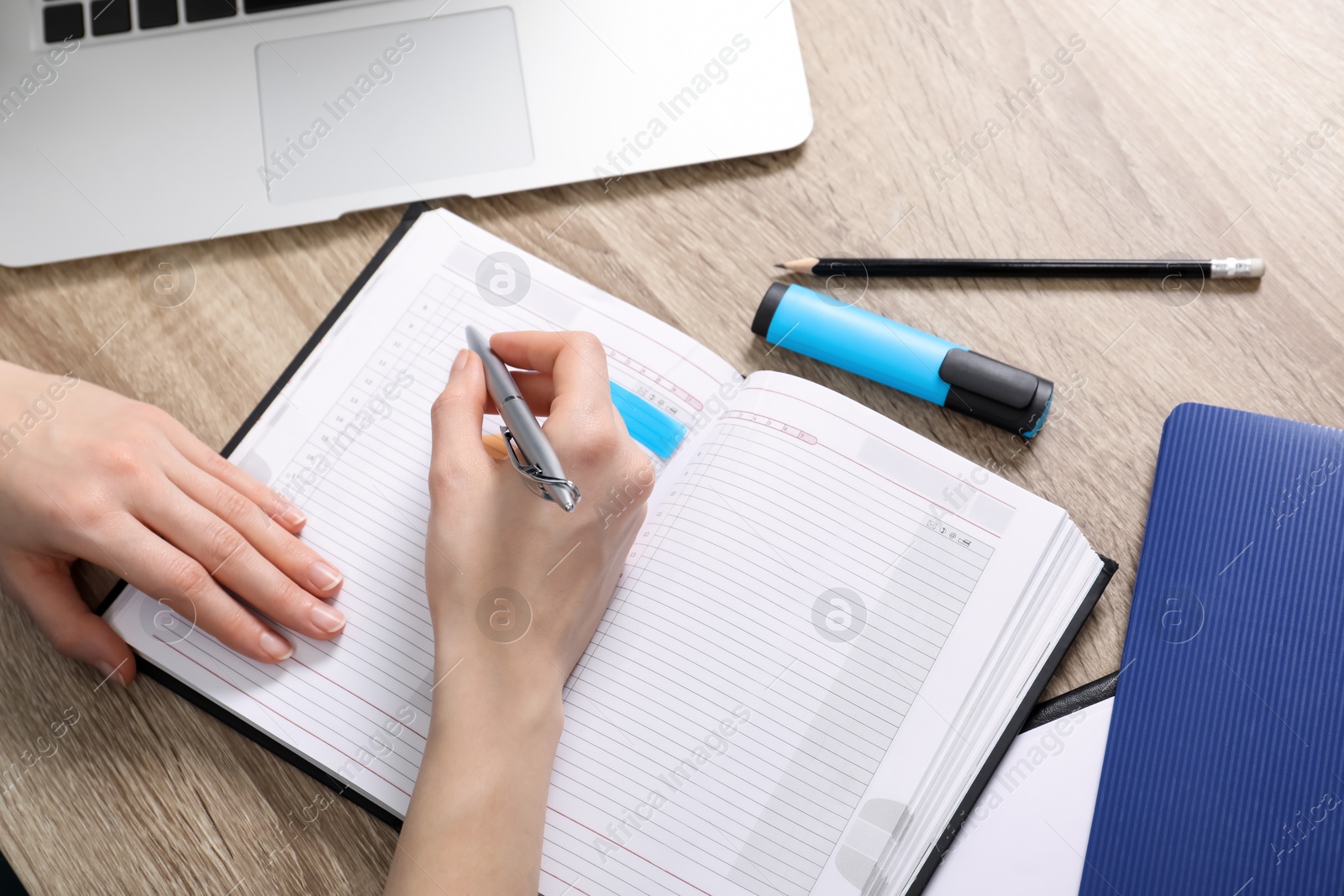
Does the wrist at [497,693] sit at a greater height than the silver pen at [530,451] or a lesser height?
lesser

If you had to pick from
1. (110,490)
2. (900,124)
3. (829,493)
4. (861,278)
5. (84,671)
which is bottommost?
(84,671)

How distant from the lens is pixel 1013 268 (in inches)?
29.0

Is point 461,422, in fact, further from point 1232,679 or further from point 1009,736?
point 1232,679

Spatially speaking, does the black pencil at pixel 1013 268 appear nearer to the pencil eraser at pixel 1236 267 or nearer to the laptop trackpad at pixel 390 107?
the pencil eraser at pixel 1236 267

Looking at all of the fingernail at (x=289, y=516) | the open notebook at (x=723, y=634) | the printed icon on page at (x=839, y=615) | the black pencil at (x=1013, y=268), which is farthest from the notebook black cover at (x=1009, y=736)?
the fingernail at (x=289, y=516)

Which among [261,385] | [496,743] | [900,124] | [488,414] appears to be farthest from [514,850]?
[900,124]

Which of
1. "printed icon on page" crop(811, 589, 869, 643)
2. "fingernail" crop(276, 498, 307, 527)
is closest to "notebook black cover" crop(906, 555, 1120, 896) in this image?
"printed icon on page" crop(811, 589, 869, 643)

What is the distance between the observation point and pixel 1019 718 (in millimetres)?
627

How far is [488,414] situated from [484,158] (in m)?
0.24

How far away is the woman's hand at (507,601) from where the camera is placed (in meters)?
0.58

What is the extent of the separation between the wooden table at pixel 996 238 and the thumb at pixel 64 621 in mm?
29

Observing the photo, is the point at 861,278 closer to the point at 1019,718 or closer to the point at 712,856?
the point at 1019,718

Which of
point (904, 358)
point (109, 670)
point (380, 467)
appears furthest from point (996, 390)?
point (109, 670)

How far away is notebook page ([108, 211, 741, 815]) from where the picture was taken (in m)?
0.64
